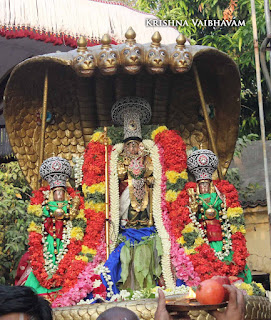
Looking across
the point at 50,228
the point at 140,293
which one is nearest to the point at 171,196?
the point at 140,293

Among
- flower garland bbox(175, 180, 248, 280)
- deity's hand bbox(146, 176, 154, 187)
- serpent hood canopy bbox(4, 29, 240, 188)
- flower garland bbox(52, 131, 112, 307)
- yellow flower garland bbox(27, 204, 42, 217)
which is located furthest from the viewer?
serpent hood canopy bbox(4, 29, 240, 188)

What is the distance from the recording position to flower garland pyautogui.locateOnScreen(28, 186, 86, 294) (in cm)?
760

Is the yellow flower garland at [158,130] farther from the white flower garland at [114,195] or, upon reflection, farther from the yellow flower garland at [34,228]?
the yellow flower garland at [34,228]

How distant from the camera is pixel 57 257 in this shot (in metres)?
7.86

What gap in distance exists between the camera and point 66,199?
8.20m

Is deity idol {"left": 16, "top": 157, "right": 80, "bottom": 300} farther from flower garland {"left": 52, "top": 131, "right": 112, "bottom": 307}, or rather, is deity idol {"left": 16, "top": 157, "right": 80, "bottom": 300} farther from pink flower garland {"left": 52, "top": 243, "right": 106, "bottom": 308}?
pink flower garland {"left": 52, "top": 243, "right": 106, "bottom": 308}

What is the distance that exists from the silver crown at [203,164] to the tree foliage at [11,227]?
2.93 m

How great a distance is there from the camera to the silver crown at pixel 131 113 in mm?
8484

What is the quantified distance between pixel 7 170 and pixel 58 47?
2.98 metres

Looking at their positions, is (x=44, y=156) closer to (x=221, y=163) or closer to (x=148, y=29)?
(x=221, y=163)

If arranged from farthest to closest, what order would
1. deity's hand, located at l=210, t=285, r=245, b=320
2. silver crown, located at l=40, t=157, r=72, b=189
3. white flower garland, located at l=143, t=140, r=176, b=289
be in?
1. silver crown, located at l=40, t=157, r=72, b=189
2. white flower garland, located at l=143, t=140, r=176, b=289
3. deity's hand, located at l=210, t=285, r=245, b=320

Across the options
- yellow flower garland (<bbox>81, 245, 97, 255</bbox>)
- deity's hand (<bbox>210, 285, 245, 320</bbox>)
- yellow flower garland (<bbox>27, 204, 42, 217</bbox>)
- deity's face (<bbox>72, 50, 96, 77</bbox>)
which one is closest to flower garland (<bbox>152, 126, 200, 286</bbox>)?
yellow flower garland (<bbox>81, 245, 97, 255</bbox>)

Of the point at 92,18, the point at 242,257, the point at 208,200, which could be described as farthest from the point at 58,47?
the point at 242,257

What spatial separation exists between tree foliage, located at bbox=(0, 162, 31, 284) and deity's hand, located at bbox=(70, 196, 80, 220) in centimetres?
163
